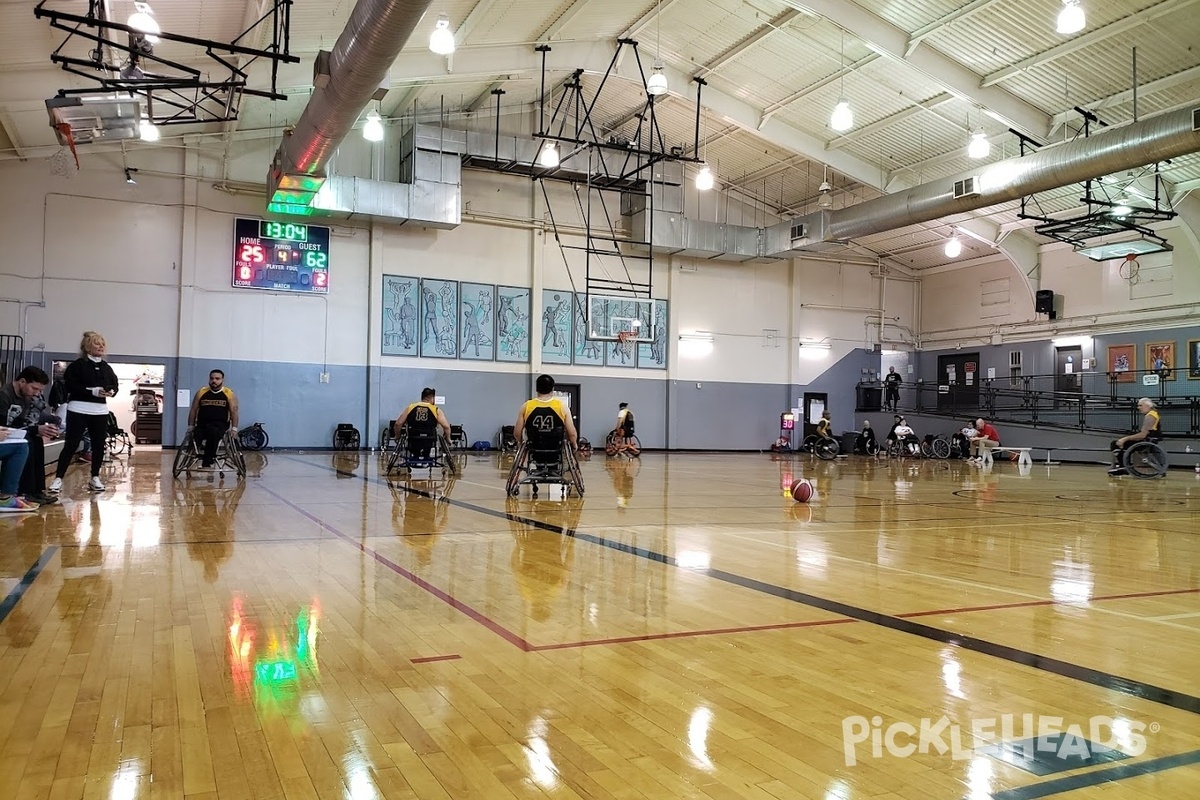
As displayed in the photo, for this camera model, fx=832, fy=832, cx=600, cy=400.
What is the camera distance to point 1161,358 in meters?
17.8

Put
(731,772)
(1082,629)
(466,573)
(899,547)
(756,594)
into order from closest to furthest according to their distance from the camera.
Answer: (731,772), (1082,629), (756,594), (466,573), (899,547)

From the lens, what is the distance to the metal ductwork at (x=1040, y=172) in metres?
11.0

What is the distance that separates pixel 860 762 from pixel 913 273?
24048mm

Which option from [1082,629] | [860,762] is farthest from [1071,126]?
[860,762]

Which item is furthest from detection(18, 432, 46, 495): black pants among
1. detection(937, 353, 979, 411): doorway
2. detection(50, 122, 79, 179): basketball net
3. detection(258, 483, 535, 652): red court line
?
detection(937, 353, 979, 411): doorway

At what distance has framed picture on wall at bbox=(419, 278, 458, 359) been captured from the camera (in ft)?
59.7

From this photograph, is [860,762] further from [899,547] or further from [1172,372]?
[1172,372]

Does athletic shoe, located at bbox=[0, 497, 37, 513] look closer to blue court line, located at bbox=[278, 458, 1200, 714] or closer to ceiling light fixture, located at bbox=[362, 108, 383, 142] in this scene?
blue court line, located at bbox=[278, 458, 1200, 714]

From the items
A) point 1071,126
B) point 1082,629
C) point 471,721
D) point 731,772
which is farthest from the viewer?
point 1071,126

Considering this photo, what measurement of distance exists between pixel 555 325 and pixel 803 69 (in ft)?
25.4

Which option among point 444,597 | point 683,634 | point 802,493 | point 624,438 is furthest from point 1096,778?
point 624,438

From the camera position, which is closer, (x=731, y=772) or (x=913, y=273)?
(x=731, y=772)

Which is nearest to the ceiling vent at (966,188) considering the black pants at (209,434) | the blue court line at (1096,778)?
the black pants at (209,434)

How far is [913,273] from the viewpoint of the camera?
23.9m
